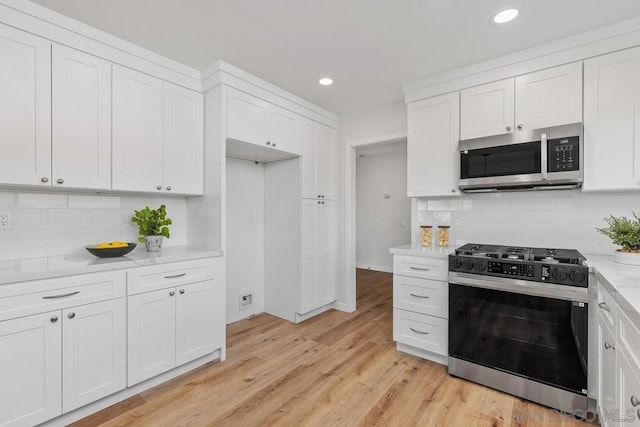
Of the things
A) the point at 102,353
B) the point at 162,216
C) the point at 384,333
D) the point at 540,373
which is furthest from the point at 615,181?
the point at 102,353

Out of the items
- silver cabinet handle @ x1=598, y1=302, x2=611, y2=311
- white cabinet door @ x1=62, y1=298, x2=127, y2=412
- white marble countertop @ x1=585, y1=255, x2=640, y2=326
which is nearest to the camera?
white marble countertop @ x1=585, y1=255, x2=640, y2=326

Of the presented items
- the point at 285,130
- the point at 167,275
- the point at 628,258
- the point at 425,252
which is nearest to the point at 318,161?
the point at 285,130

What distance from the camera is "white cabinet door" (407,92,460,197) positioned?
8.85 feet

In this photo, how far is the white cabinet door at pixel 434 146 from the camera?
270 centimetres

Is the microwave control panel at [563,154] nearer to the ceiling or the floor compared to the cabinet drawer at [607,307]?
nearer to the ceiling

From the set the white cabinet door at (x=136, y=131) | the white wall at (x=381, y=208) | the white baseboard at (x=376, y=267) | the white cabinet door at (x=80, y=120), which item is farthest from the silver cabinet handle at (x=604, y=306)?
the white baseboard at (x=376, y=267)

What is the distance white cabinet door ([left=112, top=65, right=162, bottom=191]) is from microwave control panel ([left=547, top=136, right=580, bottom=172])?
303 centimetres

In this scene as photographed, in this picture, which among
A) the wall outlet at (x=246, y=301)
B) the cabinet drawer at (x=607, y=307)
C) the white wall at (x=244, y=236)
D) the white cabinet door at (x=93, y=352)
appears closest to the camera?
the cabinet drawer at (x=607, y=307)

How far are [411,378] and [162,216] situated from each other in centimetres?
234

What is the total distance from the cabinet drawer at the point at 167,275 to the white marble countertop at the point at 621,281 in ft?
8.15

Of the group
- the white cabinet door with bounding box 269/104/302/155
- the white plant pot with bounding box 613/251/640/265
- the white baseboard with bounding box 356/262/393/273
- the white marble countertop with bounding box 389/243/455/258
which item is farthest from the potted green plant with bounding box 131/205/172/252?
the white baseboard with bounding box 356/262/393/273

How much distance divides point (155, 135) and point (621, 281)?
10.2ft

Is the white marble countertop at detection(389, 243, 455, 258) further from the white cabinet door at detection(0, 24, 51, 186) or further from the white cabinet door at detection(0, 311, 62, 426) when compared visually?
the white cabinet door at detection(0, 24, 51, 186)

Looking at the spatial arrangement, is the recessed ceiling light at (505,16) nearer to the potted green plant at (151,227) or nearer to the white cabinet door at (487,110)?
the white cabinet door at (487,110)
